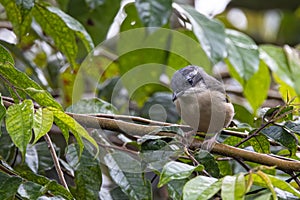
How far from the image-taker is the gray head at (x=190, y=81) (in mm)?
2145

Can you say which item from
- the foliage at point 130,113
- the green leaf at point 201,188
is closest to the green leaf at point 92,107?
the foliage at point 130,113

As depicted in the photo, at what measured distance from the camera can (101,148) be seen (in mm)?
1833

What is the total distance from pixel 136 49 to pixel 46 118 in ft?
4.18

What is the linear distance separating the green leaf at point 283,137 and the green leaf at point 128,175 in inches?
14.7

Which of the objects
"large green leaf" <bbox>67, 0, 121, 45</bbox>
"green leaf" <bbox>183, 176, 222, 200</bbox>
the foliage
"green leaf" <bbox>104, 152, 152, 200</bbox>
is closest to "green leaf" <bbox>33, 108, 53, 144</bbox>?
the foliage

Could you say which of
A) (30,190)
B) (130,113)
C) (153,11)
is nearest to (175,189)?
(30,190)

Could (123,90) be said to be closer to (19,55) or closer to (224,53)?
(19,55)

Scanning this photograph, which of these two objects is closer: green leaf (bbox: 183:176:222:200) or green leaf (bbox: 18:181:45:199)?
green leaf (bbox: 183:176:222:200)

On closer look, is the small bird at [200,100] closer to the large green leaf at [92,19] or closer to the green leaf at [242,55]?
the green leaf at [242,55]

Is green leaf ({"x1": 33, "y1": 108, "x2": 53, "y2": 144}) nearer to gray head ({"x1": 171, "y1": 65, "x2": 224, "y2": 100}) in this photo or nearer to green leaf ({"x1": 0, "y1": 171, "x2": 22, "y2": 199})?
green leaf ({"x1": 0, "y1": 171, "x2": 22, "y2": 199})

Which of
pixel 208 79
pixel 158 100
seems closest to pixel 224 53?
pixel 208 79

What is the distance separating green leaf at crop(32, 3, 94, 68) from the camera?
1907 millimetres

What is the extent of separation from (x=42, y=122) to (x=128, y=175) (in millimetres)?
506

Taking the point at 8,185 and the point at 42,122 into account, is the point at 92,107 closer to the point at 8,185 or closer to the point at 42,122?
the point at 8,185
